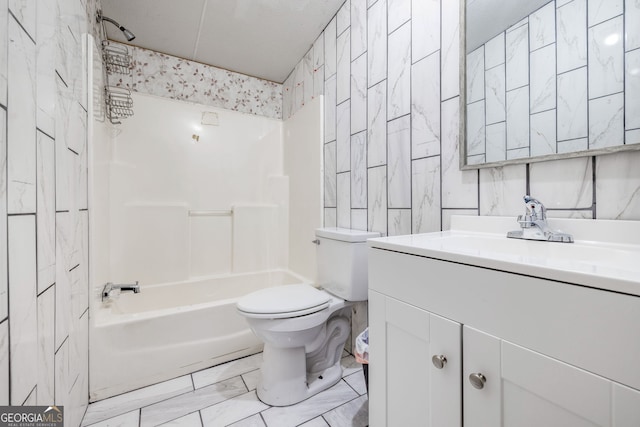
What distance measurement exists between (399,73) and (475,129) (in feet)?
1.69

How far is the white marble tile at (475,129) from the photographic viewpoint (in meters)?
1.03

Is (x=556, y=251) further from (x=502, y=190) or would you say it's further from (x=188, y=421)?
(x=188, y=421)

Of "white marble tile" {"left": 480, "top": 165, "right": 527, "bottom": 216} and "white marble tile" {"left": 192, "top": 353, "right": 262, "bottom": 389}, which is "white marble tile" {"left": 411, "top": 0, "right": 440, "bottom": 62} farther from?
"white marble tile" {"left": 192, "top": 353, "right": 262, "bottom": 389}

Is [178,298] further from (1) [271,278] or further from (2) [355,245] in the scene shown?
(2) [355,245]

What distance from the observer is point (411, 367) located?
0.74 m

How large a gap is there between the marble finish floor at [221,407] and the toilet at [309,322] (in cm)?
6

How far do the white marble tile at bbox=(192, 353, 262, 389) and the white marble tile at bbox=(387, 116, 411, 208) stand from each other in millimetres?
1234

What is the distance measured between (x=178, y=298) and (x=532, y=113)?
239 cm

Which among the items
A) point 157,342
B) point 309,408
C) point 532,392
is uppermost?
point 532,392

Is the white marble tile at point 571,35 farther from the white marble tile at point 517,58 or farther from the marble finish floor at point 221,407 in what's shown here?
the marble finish floor at point 221,407

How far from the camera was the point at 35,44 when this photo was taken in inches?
29.1

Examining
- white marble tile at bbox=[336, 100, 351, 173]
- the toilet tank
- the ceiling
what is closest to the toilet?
the toilet tank

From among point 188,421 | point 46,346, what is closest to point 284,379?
point 188,421

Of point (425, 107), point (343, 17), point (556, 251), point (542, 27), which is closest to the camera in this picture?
point (556, 251)
